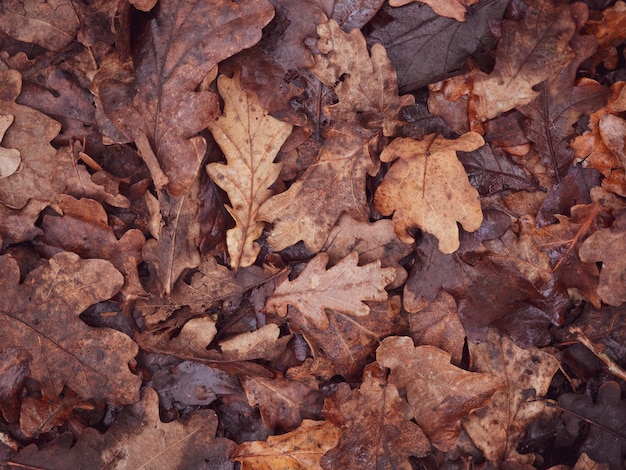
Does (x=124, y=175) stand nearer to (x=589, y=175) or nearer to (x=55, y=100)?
(x=55, y=100)

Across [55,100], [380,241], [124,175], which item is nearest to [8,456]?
[124,175]

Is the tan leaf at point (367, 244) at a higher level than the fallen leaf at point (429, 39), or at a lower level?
lower

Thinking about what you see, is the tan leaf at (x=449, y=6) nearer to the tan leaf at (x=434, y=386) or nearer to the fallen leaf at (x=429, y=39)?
the fallen leaf at (x=429, y=39)

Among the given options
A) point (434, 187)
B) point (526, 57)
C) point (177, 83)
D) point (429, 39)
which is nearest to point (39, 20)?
point (177, 83)

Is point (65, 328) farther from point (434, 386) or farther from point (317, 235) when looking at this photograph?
point (434, 386)

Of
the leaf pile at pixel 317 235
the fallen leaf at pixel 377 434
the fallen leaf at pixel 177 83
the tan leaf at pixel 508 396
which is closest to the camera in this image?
the fallen leaf at pixel 177 83

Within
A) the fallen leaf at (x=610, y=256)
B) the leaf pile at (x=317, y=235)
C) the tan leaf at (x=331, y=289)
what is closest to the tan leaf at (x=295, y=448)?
the leaf pile at (x=317, y=235)

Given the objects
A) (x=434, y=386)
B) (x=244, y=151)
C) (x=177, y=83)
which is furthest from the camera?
(x=434, y=386)
